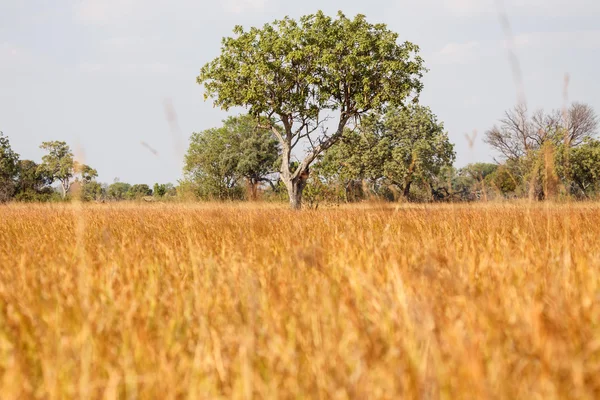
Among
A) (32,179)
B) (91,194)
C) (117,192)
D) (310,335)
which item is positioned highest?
(32,179)

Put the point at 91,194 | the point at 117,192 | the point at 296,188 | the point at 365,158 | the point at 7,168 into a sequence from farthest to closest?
the point at 117,192 → the point at 7,168 → the point at 365,158 → the point at 296,188 → the point at 91,194

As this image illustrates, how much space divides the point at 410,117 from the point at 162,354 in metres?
51.5

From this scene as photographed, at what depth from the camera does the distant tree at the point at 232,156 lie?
2539 inches

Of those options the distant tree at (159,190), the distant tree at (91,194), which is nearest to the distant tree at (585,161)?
the distant tree at (91,194)

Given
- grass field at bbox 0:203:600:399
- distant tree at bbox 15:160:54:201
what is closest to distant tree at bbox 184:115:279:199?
distant tree at bbox 15:160:54:201

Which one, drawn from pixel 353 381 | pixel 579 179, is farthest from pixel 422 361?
pixel 579 179

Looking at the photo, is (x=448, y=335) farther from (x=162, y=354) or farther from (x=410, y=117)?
(x=410, y=117)

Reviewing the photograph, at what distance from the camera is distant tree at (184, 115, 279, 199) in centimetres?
6450

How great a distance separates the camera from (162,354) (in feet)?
6.40

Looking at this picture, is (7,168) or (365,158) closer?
(365,158)

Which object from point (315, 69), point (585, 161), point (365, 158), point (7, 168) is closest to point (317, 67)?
point (315, 69)

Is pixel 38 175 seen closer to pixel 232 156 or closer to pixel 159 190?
pixel 159 190

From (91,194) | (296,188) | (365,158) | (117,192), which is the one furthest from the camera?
(117,192)

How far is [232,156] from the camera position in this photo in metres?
64.7
